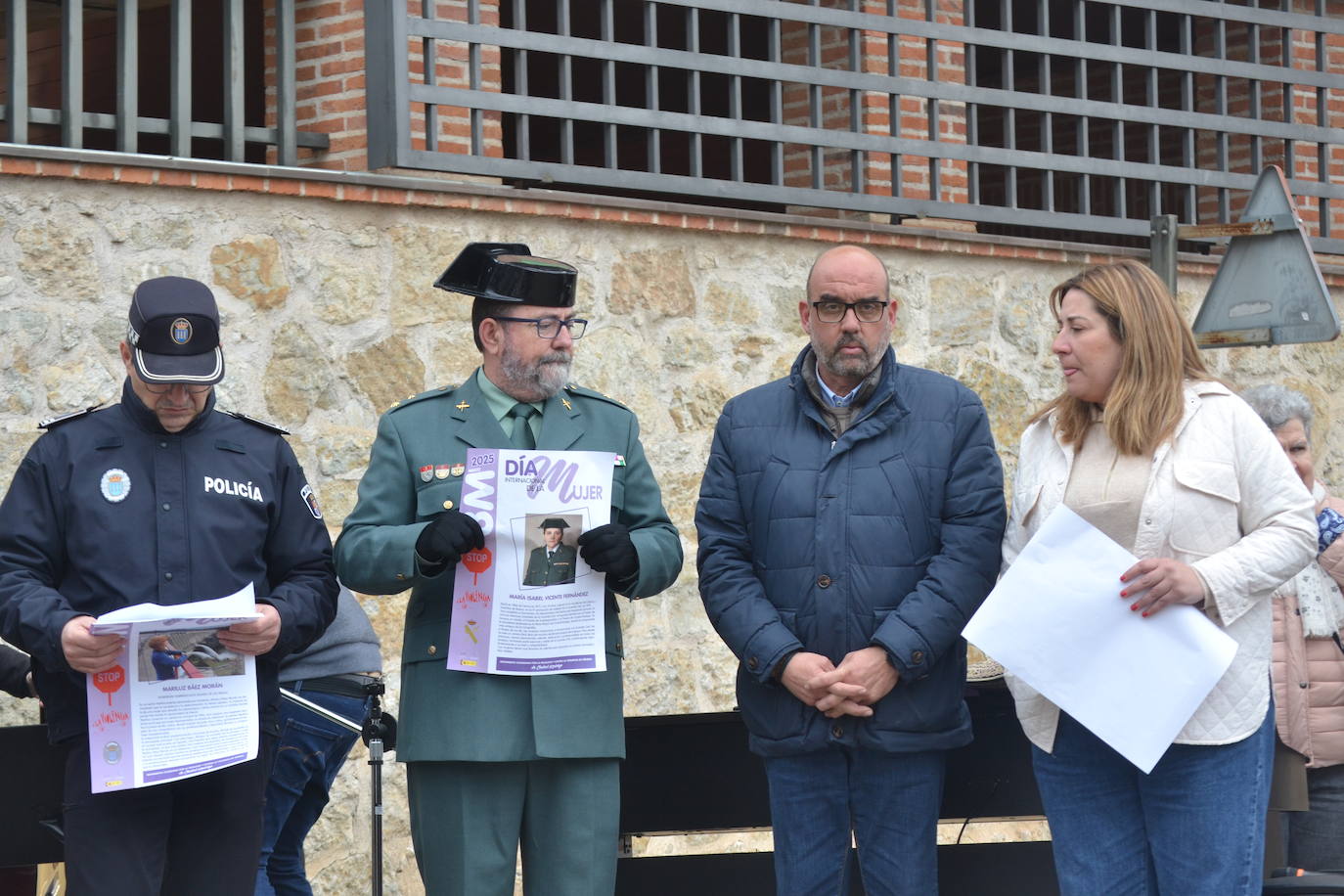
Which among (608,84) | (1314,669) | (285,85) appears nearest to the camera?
(1314,669)

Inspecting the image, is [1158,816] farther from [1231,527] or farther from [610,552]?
[610,552]

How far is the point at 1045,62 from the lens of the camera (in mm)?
9117

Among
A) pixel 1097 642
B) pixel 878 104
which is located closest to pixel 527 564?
pixel 1097 642

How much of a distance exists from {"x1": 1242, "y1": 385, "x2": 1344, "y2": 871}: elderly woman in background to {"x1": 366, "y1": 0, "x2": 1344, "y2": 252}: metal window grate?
3.23 metres

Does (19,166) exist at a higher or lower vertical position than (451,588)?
higher

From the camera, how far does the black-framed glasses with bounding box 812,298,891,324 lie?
4.51 metres

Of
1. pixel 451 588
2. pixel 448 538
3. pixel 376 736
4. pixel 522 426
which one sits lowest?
pixel 376 736

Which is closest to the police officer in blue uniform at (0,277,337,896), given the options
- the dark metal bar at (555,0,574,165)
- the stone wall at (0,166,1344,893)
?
the stone wall at (0,166,1344,893)

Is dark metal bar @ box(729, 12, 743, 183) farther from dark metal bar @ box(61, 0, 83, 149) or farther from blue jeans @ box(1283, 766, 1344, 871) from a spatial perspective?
blue jeans @ box(1283, 766, 1344, 871)

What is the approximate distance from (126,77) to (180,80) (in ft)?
0.67

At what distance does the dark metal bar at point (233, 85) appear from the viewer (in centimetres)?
702

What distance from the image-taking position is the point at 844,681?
4301 mm

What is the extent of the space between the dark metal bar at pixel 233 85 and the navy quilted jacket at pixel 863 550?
3237 millimetres

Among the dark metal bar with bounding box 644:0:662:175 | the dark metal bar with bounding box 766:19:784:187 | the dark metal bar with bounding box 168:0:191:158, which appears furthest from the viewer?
the dark metal bar with bounding box 766:19:784:187
